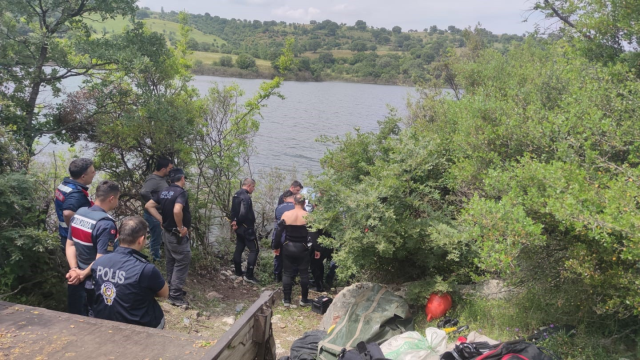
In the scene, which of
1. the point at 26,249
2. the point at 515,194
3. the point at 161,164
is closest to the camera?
the point at 515,194

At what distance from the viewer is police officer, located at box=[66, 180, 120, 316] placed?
157 inches

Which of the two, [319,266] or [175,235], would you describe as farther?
[319,266]

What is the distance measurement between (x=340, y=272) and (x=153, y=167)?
13.1 ft

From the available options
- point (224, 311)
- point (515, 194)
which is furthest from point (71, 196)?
point (515, 194)

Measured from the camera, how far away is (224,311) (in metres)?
6.64

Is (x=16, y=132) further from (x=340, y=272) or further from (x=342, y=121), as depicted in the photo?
(x=342, y=121)

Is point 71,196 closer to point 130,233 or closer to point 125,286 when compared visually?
point 130,233

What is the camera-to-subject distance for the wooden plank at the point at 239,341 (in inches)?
107

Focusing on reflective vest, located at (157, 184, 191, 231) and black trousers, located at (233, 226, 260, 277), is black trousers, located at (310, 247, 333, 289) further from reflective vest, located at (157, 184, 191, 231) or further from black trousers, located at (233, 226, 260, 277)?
reflective vest, located at (157, 184, 191, 231)

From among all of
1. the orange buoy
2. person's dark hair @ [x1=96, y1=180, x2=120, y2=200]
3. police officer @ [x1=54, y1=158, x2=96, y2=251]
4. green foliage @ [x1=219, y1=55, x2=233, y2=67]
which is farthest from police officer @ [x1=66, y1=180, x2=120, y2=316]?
green foliage @ [x1=219, y1=55, x2=233, y2=67]

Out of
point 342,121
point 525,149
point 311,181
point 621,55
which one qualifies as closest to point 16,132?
point 311,181

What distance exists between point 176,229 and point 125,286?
9.20 ft

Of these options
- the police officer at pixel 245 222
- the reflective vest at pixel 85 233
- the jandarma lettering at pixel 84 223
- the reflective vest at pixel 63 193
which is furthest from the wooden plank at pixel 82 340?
the police officer at pixel 245 222

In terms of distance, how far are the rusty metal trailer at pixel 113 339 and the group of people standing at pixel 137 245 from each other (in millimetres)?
283
